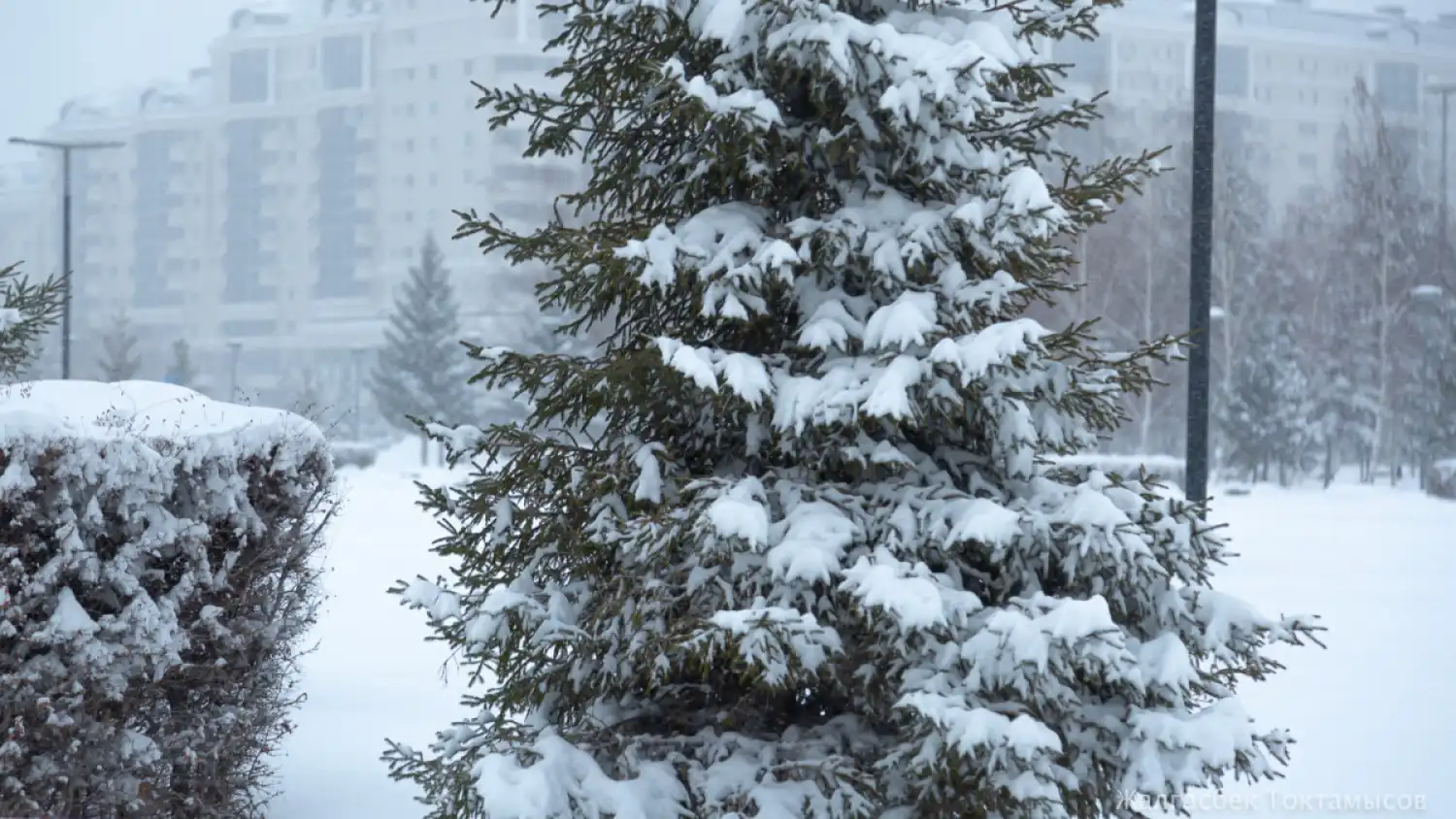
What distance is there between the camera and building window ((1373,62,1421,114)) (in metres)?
113

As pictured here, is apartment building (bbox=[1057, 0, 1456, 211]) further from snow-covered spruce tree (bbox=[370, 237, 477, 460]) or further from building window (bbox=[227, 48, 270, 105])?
building window (bbox=[227, 48, 270, 105])

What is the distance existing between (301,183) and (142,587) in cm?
11151

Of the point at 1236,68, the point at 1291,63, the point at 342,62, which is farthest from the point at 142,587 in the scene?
the point at 1291,63

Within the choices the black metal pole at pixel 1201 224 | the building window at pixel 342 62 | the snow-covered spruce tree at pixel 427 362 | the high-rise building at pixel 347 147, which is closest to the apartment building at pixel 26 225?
the high-rise building at pixel 347 147

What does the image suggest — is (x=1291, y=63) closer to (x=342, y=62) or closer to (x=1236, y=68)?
(x=1236, y=68)

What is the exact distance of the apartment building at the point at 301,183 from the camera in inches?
3969

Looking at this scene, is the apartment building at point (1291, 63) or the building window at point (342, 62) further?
the apartment building at point (1291, 63)

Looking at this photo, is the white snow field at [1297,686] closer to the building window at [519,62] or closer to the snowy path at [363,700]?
the snowy path at [363,700]

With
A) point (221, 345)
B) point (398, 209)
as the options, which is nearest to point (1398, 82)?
point (398, 209)

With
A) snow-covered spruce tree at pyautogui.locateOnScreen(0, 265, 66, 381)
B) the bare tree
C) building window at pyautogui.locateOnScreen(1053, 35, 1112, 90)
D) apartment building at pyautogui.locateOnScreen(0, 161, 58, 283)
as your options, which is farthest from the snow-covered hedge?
apartment building at pyautogui.locateOnScreen(0, 161, 58, 283)

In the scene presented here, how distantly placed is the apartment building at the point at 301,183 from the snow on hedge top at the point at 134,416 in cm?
8900

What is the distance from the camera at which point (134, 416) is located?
5762 millimetres

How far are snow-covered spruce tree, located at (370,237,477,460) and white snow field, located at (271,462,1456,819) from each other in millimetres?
37061

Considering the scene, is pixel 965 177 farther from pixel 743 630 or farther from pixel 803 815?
pixel 803 815
